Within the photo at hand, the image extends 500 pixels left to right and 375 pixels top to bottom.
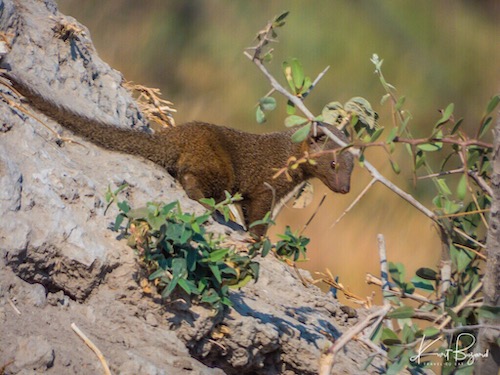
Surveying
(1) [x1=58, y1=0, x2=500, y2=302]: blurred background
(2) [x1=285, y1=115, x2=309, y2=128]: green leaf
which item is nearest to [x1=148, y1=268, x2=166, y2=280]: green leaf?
(2) [x1=285, y1=115, x2=309, y2=128]: green leaf

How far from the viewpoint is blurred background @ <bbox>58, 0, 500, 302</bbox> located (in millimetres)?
5484

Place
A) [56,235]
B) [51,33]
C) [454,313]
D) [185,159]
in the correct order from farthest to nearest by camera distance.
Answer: [185,159] < [51,33] < [56,235] < [454,313]

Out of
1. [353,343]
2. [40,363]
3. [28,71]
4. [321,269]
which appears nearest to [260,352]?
[353,343]

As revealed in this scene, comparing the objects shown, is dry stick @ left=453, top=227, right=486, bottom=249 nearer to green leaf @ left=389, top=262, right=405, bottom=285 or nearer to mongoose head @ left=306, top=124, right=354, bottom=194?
green leaf @ left=389, top=262, right=405, bottom=285

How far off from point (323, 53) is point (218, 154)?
1576mm

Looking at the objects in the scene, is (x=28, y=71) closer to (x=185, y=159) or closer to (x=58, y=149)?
(x=58, y=149)

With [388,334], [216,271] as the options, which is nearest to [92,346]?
[216,271]

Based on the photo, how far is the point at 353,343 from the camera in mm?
3109

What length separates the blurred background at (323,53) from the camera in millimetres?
5484

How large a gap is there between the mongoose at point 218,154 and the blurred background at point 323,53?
0.49 m

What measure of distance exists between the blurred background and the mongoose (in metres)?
0.49

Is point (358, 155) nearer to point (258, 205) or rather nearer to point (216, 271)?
point (216, 271)

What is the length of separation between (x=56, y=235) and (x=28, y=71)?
116cm

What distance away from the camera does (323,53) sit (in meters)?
5.65
